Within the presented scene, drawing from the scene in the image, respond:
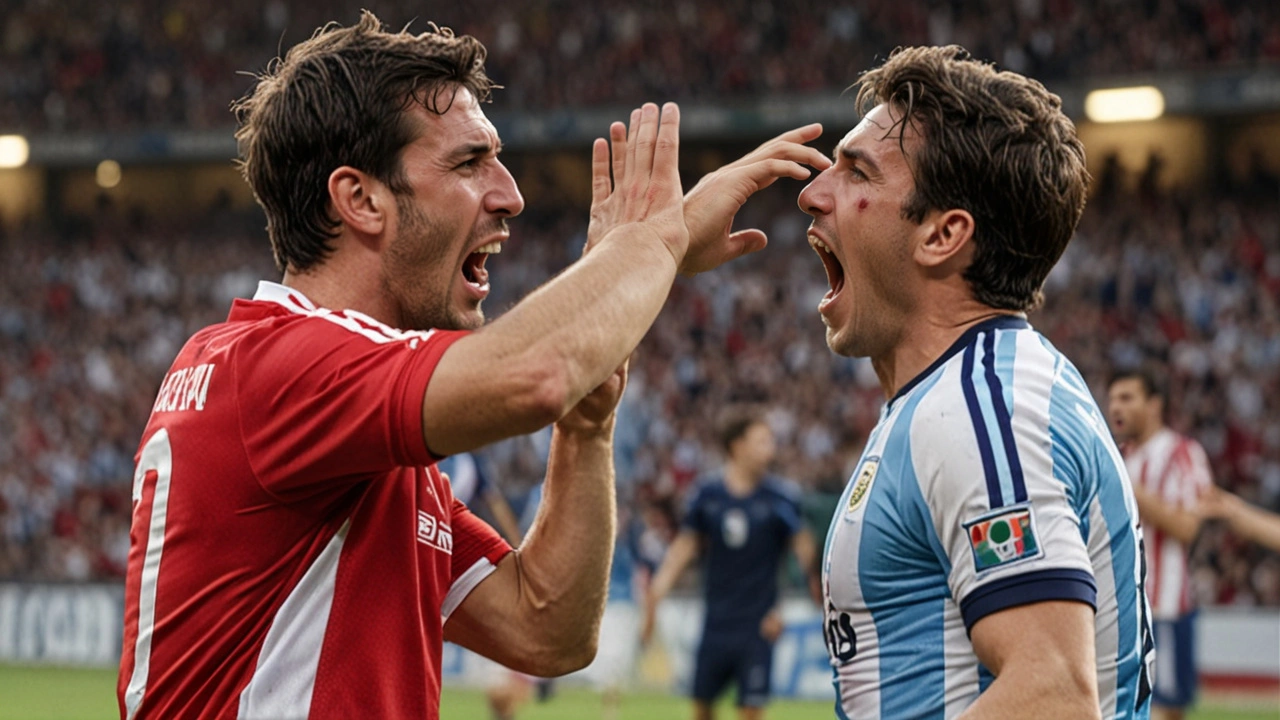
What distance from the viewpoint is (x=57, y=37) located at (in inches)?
1268

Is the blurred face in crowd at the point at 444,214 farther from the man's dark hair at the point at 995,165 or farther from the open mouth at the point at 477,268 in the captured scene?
the man's dark hair at the point at 995,165

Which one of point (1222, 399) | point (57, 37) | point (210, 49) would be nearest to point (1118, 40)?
point (1222, 399)

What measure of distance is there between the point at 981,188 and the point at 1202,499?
716 cm

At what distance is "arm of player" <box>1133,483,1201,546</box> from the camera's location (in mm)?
9336

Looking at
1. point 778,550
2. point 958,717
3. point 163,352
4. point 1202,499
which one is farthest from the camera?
point 163,352

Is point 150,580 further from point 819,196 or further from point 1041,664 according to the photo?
point 1041,664

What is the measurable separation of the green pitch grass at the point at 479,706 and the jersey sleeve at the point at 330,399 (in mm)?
11572

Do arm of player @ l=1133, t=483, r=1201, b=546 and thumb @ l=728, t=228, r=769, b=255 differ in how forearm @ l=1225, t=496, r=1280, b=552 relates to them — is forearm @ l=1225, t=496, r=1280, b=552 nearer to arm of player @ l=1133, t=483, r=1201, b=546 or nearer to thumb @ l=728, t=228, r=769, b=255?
arm of player @ l=1133, t=483, r=1201, b=546

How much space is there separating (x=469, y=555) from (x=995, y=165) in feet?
4.78

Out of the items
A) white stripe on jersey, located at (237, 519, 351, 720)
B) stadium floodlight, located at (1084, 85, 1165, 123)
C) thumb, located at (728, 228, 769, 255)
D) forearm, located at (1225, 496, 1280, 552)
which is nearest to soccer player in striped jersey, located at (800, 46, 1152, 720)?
thumb, located at (728, 228, 769, 255)

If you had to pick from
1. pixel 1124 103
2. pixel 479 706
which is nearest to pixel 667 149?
pixel 479 706

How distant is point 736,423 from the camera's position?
1133 centimetres

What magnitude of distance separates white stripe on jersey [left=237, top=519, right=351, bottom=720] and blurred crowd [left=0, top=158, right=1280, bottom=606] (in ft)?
40.9

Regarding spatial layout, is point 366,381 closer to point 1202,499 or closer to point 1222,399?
point 1202,499
